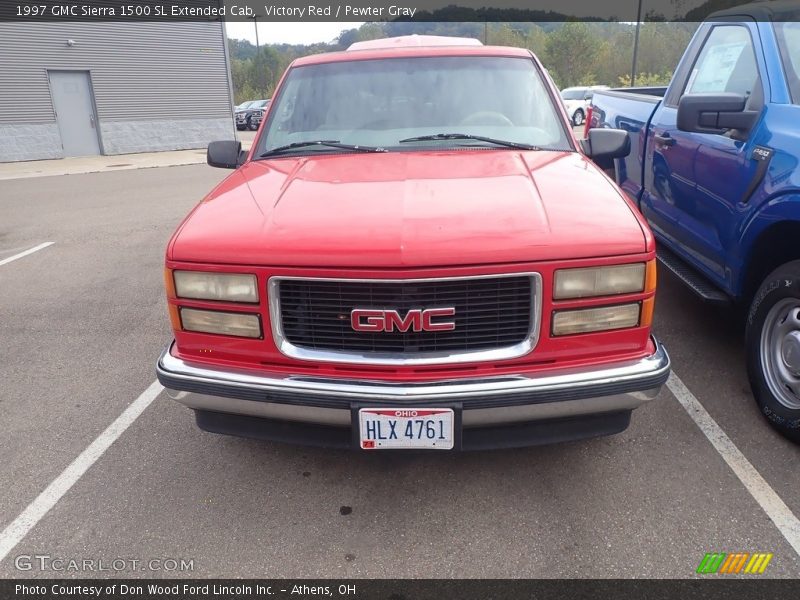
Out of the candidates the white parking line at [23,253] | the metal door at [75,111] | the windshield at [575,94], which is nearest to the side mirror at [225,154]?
the white parking line at [23,253]

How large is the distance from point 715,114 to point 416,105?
5.12 ft

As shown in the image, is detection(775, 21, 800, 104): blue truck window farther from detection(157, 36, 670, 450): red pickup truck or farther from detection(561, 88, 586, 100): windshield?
detection(561, 88, 586, 100): windshield

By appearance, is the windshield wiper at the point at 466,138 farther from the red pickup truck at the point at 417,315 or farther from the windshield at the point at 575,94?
the windshield at the point at 575,94

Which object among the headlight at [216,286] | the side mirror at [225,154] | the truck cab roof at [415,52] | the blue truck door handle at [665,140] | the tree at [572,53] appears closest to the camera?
the headlight at [216,286]

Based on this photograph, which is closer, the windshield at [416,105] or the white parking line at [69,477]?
the white parking line at [69,477]

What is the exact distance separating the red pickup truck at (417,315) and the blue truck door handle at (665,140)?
1800 millimetres

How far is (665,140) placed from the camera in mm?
4168

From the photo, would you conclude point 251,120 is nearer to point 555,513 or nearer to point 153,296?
point 153,296

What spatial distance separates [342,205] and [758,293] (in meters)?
2.13

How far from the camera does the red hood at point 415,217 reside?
2176 mm

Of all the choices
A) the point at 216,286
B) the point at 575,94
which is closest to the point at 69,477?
the point at 216,286

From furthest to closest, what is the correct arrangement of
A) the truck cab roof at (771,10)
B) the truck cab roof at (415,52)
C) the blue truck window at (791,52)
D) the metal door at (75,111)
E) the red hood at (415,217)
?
the metal door at (75,111)
the truck cab roof at (415,52)
the truck cab roof at (771,10)
the blue truck window at (791,52)
the red hood at (415,217)

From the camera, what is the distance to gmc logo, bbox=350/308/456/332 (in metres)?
2.20

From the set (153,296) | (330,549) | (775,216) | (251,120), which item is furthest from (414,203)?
(251,120)
